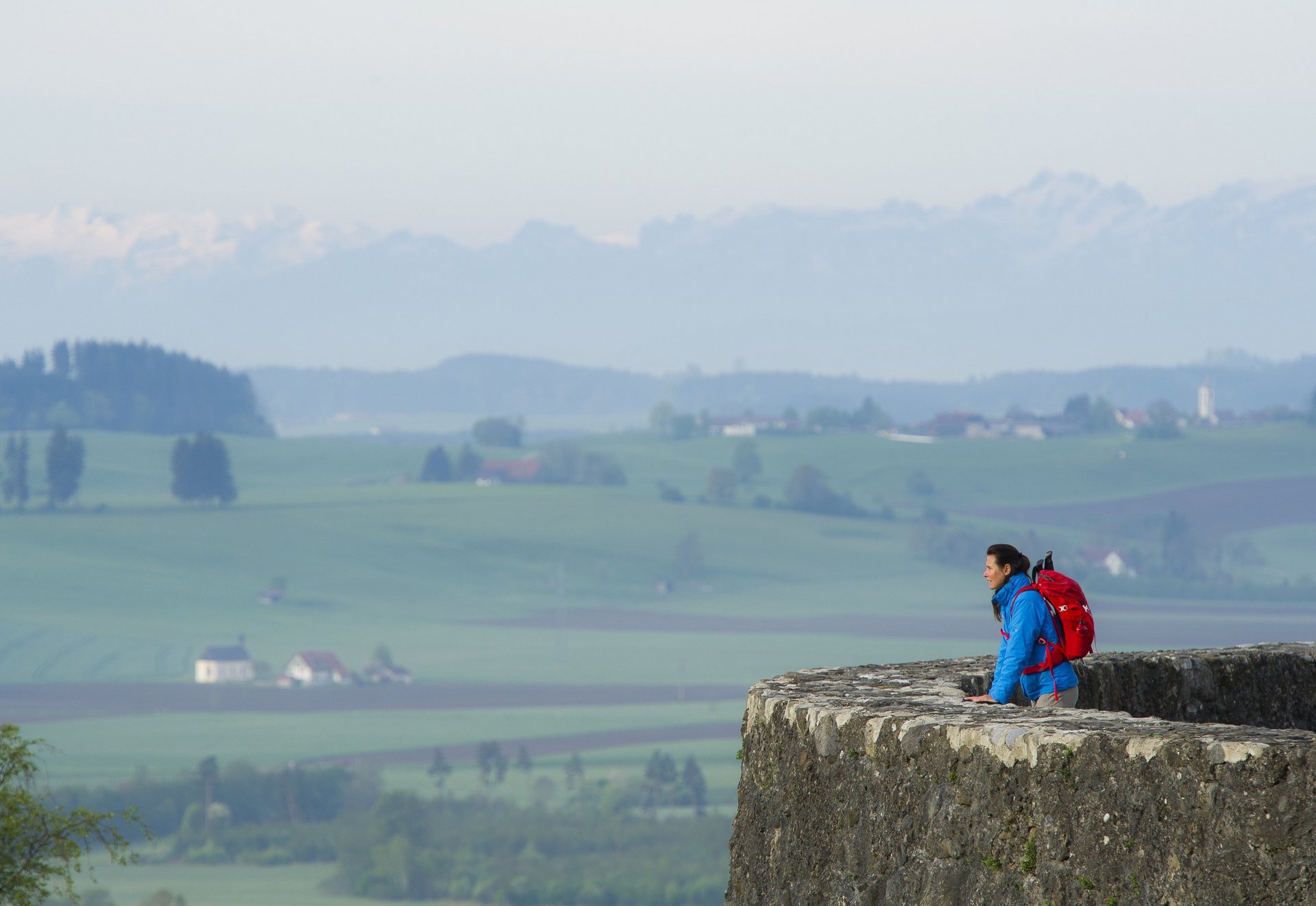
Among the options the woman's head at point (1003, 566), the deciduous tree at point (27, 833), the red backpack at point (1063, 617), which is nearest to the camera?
the red backpack at point (1063, 617)

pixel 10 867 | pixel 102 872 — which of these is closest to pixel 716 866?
pixel 102 872

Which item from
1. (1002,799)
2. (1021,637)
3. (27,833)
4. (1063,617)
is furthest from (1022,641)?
(27,833)

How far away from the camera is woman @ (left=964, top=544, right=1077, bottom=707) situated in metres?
8.16

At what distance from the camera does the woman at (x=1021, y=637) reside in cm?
816

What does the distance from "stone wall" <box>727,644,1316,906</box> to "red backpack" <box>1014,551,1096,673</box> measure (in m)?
0.58

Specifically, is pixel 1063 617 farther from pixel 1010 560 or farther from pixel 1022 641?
pixel 1010 560

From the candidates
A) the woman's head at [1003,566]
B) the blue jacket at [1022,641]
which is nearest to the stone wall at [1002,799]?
the blue jacket at [1022,641]

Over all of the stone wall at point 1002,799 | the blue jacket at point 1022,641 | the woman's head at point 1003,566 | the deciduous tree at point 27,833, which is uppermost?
the woman's head at point 1003,566

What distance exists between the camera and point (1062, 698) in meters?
8.37

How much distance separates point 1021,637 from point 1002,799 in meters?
1.33

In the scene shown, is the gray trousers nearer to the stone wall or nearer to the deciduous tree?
the stone wall

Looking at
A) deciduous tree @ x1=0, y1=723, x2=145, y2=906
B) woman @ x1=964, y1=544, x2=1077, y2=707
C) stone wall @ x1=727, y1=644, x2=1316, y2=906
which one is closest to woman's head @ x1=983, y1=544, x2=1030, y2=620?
woman @ x1=964, y1=544, x2=1077, y2=707

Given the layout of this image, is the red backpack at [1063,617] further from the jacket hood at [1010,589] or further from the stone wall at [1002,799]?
the stone wall at [1002,799]

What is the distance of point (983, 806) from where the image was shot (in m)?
7.14
